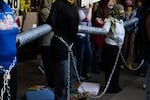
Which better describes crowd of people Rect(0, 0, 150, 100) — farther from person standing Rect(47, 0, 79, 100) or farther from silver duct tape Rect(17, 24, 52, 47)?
silver duct tape Rect(17, 24, 52, 47)

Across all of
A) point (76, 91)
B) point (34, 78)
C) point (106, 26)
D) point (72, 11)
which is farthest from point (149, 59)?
point (34, 78)

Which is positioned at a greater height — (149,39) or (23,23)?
(149,39)

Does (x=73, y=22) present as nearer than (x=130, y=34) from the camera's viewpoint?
Yes

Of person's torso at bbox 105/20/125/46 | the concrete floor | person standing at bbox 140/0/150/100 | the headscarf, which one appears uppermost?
person standing at bbox 140/0/150/100

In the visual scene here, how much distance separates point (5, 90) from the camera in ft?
13.6

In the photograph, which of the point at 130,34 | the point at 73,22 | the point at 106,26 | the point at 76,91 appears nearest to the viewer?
the point at 73,22

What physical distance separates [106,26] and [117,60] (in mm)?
839

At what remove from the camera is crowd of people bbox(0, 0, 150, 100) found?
4.02m

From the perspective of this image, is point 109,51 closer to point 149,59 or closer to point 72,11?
point 72,11

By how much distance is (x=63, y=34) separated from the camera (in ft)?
18.7

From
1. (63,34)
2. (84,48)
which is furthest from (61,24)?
(84,48)

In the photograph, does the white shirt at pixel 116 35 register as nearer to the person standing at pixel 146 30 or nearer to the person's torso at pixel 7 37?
the person standing at pixel 146 30

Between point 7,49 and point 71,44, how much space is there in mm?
1946

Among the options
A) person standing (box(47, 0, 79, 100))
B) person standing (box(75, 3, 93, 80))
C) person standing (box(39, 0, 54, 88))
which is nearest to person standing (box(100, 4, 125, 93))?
person standing (box(75, 3, 93, 80))
